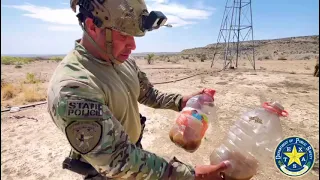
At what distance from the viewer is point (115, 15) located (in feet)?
5.02

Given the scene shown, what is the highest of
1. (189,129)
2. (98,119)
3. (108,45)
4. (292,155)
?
(108,45)

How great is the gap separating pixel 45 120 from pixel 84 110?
213 inches

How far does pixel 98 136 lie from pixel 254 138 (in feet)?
5.19

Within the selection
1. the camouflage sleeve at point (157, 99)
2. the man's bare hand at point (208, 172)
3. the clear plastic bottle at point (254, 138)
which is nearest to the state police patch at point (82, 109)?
the man's bare hand at point (208, 172)

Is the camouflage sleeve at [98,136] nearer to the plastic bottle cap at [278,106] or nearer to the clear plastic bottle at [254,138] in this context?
the clear plastic bottle at [254,138]

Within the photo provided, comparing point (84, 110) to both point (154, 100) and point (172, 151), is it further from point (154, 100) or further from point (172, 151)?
point (172, 151)

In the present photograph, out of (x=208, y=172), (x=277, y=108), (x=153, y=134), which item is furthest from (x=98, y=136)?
(x=153, y=134)

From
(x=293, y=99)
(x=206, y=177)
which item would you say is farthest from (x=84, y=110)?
(x=293, y=99)

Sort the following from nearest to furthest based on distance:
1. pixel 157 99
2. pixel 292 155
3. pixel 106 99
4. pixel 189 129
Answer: pixel 106 99 → pixel 189 129 → pixel 157 99 → pixel 292 155

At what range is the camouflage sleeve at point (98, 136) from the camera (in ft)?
4.22

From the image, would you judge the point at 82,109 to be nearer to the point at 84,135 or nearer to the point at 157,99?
the point at 84,135

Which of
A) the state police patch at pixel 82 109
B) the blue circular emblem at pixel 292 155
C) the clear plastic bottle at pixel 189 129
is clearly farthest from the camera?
the blue circular emblem at pixel 292 155

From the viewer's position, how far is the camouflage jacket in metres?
1.29

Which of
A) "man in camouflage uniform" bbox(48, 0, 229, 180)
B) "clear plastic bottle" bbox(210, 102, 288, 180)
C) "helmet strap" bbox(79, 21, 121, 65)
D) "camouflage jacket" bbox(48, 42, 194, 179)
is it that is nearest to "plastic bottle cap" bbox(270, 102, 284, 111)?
"clear plastic bottle" bbox(210, 102, 288, 180)
